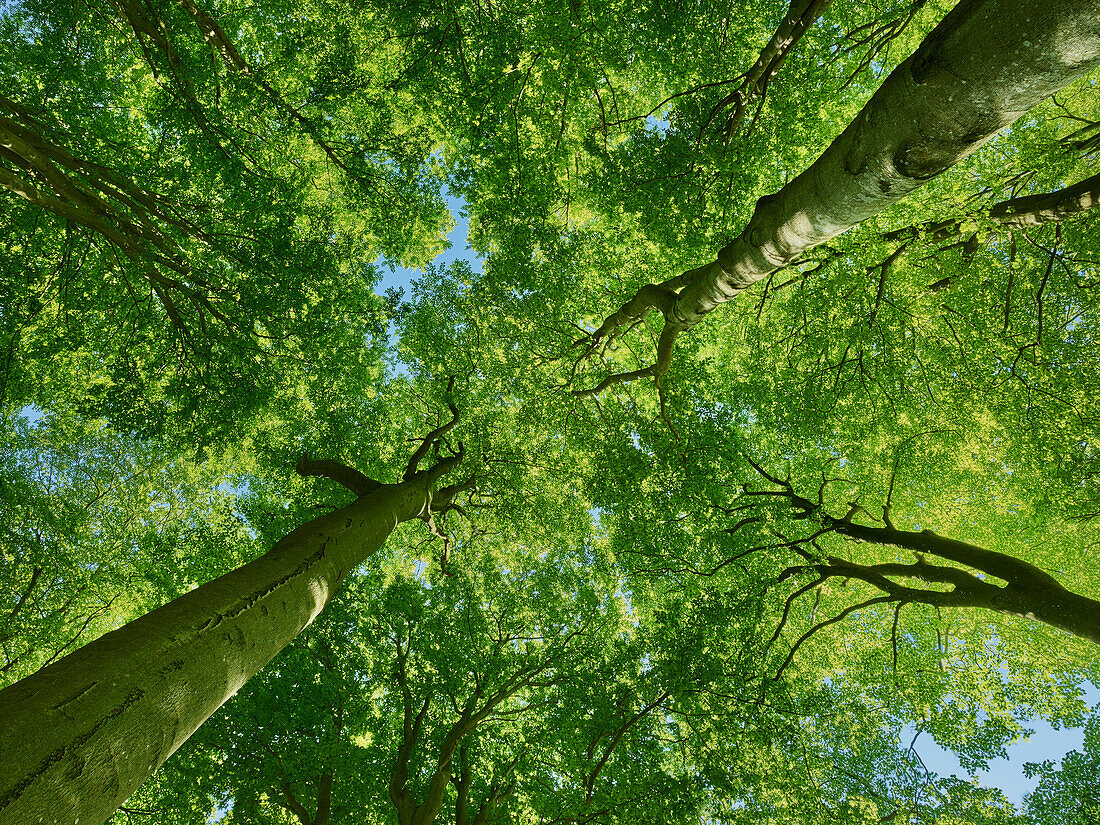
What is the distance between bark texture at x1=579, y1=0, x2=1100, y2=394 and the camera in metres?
2.02

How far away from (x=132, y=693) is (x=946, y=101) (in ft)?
18.2

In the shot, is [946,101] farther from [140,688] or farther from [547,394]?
[547,394]

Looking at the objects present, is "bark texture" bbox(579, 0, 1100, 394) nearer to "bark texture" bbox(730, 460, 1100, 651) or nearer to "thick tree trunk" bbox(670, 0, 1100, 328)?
"thick tree trunk" bbox(670, 0, 1100, 328)

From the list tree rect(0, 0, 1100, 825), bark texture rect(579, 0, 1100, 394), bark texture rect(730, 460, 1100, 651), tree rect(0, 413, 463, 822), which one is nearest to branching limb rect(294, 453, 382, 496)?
tree rect(0, 0, 1100, 825)

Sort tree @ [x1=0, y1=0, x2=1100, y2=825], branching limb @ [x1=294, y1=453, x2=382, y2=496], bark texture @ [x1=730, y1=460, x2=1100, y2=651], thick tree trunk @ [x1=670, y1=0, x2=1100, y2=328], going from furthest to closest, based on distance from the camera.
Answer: branching limb @ [x1=294, y1=453, x2=382, y2=496] < tree @ [x1=0, y1=0, x2=1100, y2=825] < bark texture @ [x1=730, y1=460, x2=1100, y2=651] < thick tree trunk @ [x1=670, y1=0, x2=1100, y2=328]

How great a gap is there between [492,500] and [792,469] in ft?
25.9

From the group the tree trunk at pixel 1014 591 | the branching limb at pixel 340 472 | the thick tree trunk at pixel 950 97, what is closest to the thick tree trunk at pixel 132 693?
the branching limb at pixel 340 472

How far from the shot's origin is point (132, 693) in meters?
2.75

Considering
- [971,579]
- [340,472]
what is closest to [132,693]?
[340,472]

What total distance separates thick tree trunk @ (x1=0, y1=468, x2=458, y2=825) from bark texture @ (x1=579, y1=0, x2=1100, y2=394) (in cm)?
550

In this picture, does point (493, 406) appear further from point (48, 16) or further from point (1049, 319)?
point (1049, 319)

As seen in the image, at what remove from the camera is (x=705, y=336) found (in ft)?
41.2

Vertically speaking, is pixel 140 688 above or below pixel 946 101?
below

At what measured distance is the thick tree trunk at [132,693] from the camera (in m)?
2.23
